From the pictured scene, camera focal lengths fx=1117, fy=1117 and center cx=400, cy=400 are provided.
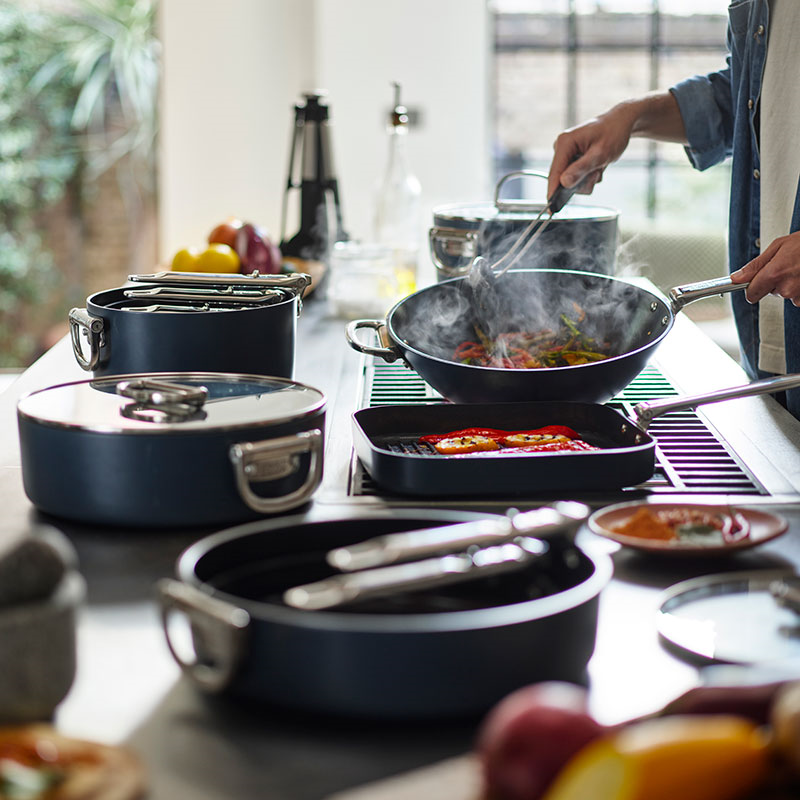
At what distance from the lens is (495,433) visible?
1.15m

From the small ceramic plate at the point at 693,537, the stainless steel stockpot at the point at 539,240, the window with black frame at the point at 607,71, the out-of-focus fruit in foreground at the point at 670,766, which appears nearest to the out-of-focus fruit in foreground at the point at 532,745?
the out-of-focus fruit in foreground at the point at 670,766

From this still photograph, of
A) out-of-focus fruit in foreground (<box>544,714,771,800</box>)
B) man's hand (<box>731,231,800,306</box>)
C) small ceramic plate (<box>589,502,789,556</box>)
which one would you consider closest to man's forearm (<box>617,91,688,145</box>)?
man's hand (<box>731,231,800,306</box>)

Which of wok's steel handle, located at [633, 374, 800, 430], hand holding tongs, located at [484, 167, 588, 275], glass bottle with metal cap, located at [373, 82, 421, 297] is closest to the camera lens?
wok's steel handle, located at [633, 374, 800, 430]

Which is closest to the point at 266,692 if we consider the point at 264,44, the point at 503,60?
the point at 264,44

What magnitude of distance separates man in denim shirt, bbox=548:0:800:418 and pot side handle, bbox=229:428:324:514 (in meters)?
0.93

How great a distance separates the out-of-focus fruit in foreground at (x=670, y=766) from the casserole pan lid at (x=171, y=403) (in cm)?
52

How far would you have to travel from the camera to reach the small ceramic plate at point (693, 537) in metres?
0.86

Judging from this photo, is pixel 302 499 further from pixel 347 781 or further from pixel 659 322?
pixel 659 322

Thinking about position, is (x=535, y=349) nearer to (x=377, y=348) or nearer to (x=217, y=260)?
(x=377, y=348)

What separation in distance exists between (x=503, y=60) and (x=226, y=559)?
4.57m

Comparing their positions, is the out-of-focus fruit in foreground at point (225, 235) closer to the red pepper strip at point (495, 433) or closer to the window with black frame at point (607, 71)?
the red pepper strip at point (495, 433)

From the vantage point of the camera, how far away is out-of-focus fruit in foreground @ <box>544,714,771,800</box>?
434 millimetres

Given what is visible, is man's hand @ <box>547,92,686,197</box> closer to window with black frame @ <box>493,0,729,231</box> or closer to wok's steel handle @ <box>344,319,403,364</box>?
wok's steel handle @ <box>344,319,403,364</box>

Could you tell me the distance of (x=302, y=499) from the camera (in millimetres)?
946
